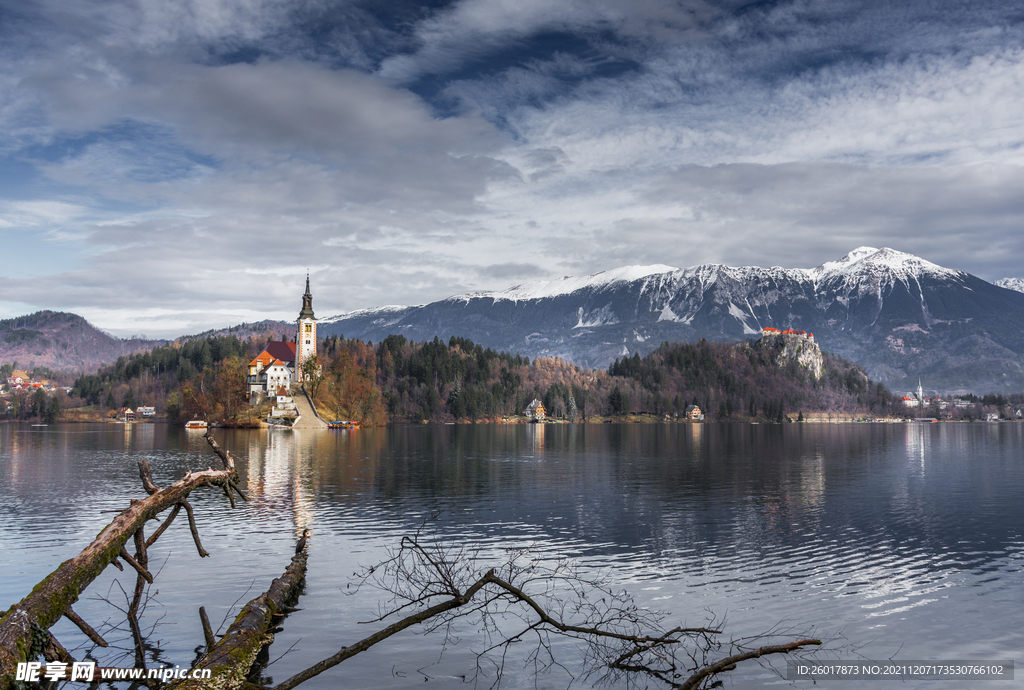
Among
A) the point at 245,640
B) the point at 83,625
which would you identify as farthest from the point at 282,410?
the point at 83,625

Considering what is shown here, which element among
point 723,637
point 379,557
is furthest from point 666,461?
point 723,637

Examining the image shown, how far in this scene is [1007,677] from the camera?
61.3ft

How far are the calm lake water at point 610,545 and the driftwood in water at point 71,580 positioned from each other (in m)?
3.83

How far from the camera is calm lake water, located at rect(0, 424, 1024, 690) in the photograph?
835 inches

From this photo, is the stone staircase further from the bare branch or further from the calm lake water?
the bare branch

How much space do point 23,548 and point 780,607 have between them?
34.0 metres

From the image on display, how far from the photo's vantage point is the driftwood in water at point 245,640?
15.1 metres

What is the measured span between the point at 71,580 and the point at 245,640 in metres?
6.62

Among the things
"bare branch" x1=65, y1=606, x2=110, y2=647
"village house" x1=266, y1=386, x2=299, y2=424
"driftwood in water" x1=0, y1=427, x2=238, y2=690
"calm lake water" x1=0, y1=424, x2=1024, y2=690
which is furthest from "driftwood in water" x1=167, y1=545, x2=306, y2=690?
"village house" x1=266, y1=386, x2=299, y2=424

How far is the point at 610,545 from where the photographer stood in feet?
115

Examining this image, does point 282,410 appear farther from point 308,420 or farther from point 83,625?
point 83,625

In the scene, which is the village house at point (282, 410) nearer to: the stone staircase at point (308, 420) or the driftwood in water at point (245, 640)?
the stone staircase at point (308, 420)

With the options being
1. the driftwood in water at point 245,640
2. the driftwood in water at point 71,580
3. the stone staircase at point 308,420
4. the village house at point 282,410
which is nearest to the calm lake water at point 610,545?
the driftwood in water at point 245,640

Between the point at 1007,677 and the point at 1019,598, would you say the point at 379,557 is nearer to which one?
the point at 1007,677
